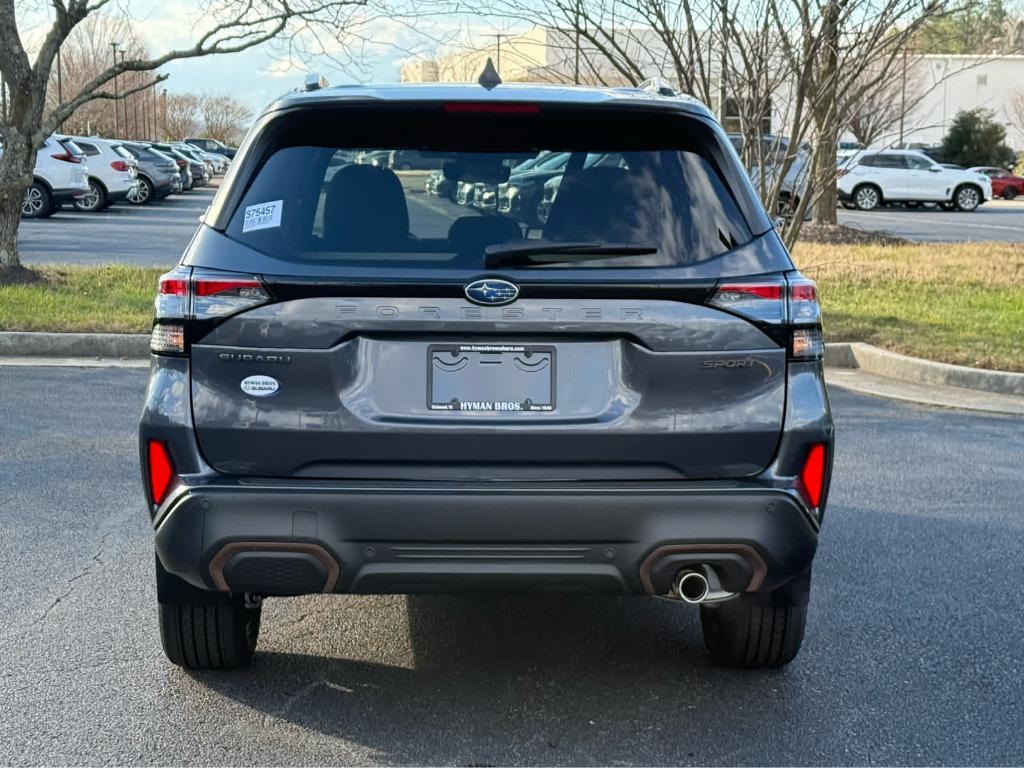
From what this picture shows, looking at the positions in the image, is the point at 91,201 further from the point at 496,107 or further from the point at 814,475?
the point at 814,475

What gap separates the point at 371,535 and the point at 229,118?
375 feet

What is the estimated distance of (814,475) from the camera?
3768 mm

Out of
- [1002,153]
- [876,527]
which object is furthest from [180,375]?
[1002,153]

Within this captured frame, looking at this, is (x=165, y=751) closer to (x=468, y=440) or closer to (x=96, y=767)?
(x=96, y=767)

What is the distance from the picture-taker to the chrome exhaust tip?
12.3 feet

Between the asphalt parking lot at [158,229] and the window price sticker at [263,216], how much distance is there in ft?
49.3

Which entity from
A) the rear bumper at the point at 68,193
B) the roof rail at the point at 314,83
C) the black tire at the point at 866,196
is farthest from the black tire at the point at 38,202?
the roof rail at the point at 314,83

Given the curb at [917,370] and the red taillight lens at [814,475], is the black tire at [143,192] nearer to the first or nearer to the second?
the curb at [917,370]

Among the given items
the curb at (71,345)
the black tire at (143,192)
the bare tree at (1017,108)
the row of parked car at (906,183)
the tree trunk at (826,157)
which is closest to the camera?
the curb at (71,345)

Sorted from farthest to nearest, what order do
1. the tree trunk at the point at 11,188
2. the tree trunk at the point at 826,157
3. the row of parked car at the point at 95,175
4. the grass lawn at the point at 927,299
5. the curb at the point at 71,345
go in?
the row of parked car at the point at 95,175
the tree trunk at the point at 11,188
the tree trunk at the point at 826,157
the grass lawn at the point at 927,299
the curb at the point at 71,345

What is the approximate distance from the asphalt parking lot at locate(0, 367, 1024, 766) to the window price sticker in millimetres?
1433

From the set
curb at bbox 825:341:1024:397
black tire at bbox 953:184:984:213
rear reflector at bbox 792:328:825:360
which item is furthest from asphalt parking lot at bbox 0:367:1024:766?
black tire at bbox 953:184:984:213

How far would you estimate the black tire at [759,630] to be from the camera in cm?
421

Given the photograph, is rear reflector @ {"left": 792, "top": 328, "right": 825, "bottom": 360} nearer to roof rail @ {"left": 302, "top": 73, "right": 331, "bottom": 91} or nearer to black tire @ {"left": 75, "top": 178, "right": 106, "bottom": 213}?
roof rail @ {"left": 302, "top": 73, "right": 331, "bottom": 91}
